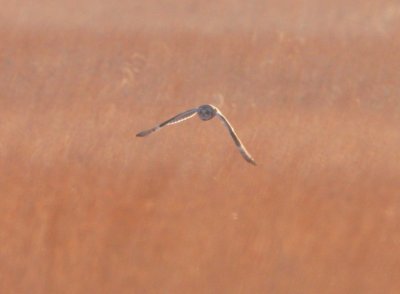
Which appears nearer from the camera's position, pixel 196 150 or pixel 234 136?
pixel 234 136

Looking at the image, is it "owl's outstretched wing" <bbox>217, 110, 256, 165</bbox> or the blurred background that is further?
the blurred background

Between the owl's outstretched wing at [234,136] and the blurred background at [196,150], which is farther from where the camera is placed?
the blurred background at [196,150]

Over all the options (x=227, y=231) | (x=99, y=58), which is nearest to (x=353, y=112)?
(x=227, y=231)

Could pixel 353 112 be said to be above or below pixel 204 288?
above

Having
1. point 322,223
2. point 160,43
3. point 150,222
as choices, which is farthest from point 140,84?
point 322,223

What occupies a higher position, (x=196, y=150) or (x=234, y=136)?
(x=196, y=150)

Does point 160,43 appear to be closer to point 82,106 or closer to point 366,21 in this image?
point 82,106

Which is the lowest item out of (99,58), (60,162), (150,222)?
(150,222)
